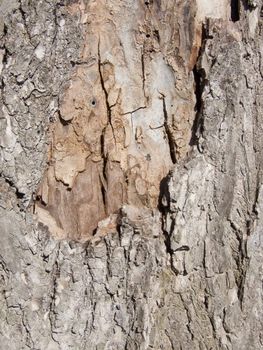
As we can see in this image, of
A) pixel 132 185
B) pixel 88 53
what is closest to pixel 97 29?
pixel 88 53


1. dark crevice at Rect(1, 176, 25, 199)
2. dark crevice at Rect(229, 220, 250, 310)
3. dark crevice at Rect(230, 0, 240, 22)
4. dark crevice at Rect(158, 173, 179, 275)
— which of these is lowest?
dark crevice at Rect(229, 220, 250, 310)

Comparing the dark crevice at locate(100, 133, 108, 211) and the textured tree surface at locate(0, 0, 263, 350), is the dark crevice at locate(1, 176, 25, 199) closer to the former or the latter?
the textured tree surface at locate(0, 0, 263, 350)

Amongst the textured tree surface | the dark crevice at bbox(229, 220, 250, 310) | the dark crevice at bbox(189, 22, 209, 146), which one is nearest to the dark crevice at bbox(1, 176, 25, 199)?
the textured tree surface

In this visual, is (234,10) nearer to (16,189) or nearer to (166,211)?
(166,211)

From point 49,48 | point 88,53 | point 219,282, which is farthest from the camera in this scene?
point 219,282

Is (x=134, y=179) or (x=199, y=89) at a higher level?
(x=199, y=89)

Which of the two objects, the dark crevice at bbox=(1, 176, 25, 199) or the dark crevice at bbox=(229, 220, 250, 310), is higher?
the dark crevice at bbox=(1, 176, 25, 199)

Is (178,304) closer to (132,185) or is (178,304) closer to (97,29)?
(132,185)

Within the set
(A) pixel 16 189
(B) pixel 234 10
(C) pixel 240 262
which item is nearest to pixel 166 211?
(C) pixel 240 262
